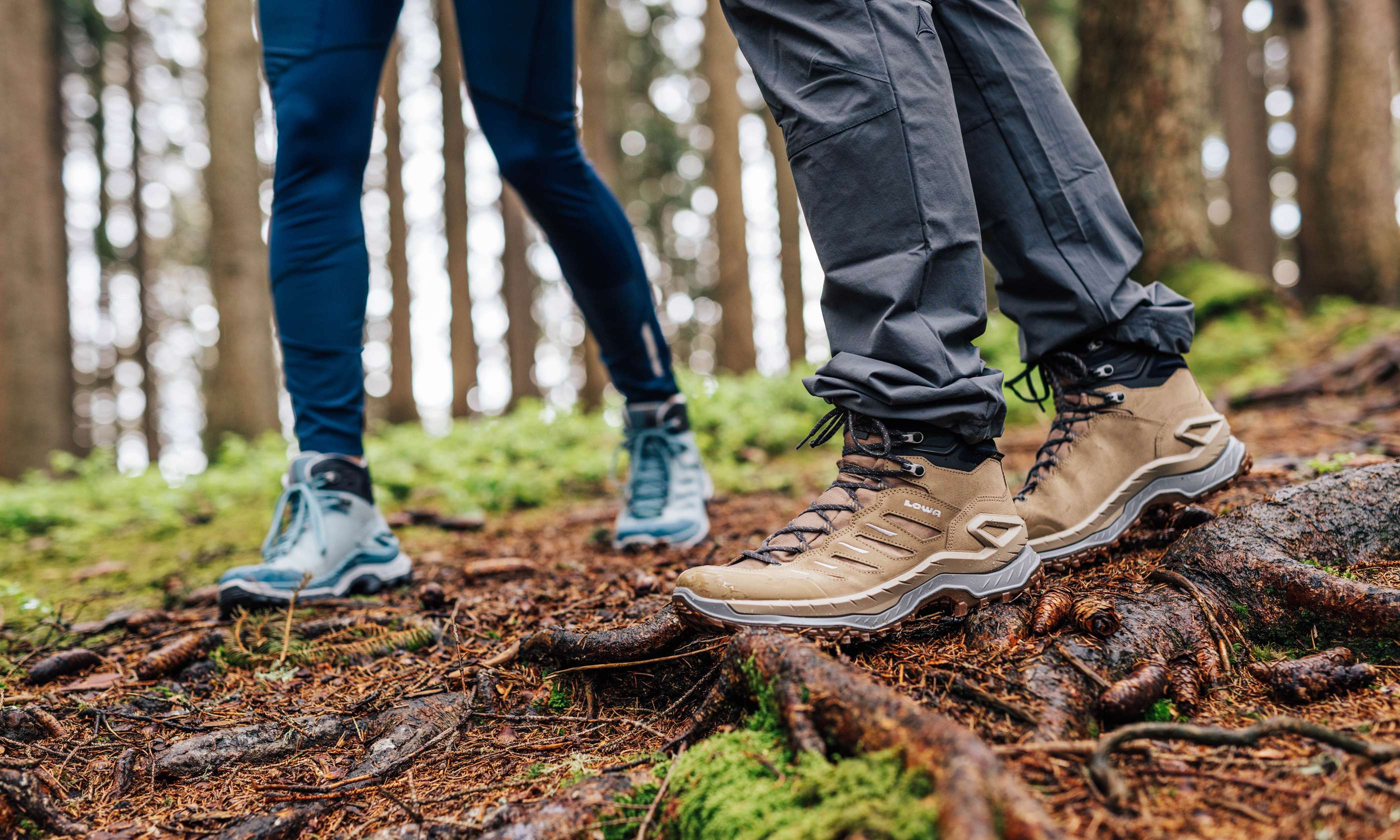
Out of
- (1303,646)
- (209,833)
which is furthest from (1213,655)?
(209,833)

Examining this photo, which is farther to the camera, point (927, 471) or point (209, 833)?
point (927, 471)

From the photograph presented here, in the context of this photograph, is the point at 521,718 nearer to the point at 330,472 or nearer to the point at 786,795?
the point at 786,795

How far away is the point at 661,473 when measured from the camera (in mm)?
2891

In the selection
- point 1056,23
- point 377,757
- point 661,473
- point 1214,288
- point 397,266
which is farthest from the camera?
point 1056,23

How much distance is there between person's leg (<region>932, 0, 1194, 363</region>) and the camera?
1775mm

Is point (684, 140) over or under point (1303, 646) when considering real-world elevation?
over

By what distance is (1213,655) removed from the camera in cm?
135

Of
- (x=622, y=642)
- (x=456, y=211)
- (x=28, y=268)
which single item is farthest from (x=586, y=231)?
(x=456, y=211)

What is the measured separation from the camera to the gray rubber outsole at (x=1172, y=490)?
183 cm

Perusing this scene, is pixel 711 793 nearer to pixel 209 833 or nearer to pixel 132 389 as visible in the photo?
pixel 209 833

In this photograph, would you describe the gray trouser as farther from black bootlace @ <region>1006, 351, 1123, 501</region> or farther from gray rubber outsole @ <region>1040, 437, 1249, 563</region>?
gray rubber outsole @ <region>1040, 437, 1249, 563</region>

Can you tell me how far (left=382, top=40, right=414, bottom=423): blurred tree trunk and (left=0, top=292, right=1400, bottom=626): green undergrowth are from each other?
4.42 m

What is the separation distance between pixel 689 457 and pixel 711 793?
1875 millimetres

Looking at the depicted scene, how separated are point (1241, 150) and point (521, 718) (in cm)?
1472
